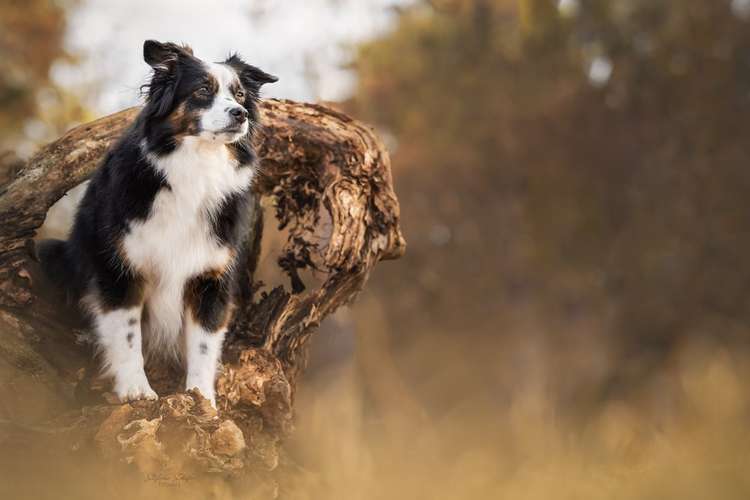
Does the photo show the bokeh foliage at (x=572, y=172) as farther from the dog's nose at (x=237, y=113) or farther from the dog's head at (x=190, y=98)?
the dog's nose at (x=237, y=113)

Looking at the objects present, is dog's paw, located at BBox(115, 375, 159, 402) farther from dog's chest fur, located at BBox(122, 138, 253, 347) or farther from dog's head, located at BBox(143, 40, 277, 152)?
dog's head, located at BBox(143, 40, 277, 152)

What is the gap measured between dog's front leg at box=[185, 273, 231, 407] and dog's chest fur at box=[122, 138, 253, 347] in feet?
0.30

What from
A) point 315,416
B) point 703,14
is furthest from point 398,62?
point 315,416

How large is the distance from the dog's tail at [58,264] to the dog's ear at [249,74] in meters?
1.48

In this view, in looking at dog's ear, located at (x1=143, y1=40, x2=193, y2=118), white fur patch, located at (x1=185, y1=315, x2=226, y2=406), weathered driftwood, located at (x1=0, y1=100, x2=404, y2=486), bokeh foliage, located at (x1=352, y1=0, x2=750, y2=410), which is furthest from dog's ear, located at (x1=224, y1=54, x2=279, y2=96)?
bokeh foliage, located at (x1=352, y1=0, x2=750, y2=410)

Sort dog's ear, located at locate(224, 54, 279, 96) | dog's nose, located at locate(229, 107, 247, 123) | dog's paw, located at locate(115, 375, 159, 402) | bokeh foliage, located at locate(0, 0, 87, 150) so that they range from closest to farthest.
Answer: dog's nose, located at locate(229, 107, 247, 123) < dog's paw, located at locate(115, 375, 159, 402) < dog's ear, located at locate(224, 54, 279, 96) < bokeh foliage, located at locate(0, 0, 87, 150)

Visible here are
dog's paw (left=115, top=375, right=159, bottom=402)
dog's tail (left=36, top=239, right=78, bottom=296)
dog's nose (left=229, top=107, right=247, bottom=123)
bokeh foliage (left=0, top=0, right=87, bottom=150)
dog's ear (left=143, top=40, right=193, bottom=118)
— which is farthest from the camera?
bokeh foliage (left=0, top=0, right=87, bottom=150)

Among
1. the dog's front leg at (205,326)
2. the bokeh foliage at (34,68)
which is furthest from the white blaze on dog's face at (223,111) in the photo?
the bokeh foliage at (34,68)

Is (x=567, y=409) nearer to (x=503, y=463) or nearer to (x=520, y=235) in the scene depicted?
(x=520, y=235)

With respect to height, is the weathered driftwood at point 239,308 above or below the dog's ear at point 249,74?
below

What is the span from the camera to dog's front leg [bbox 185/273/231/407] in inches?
197

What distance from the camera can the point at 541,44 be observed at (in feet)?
63.5

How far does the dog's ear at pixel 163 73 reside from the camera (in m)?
4.64

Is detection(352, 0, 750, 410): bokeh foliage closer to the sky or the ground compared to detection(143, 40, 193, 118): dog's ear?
closer to the sky
